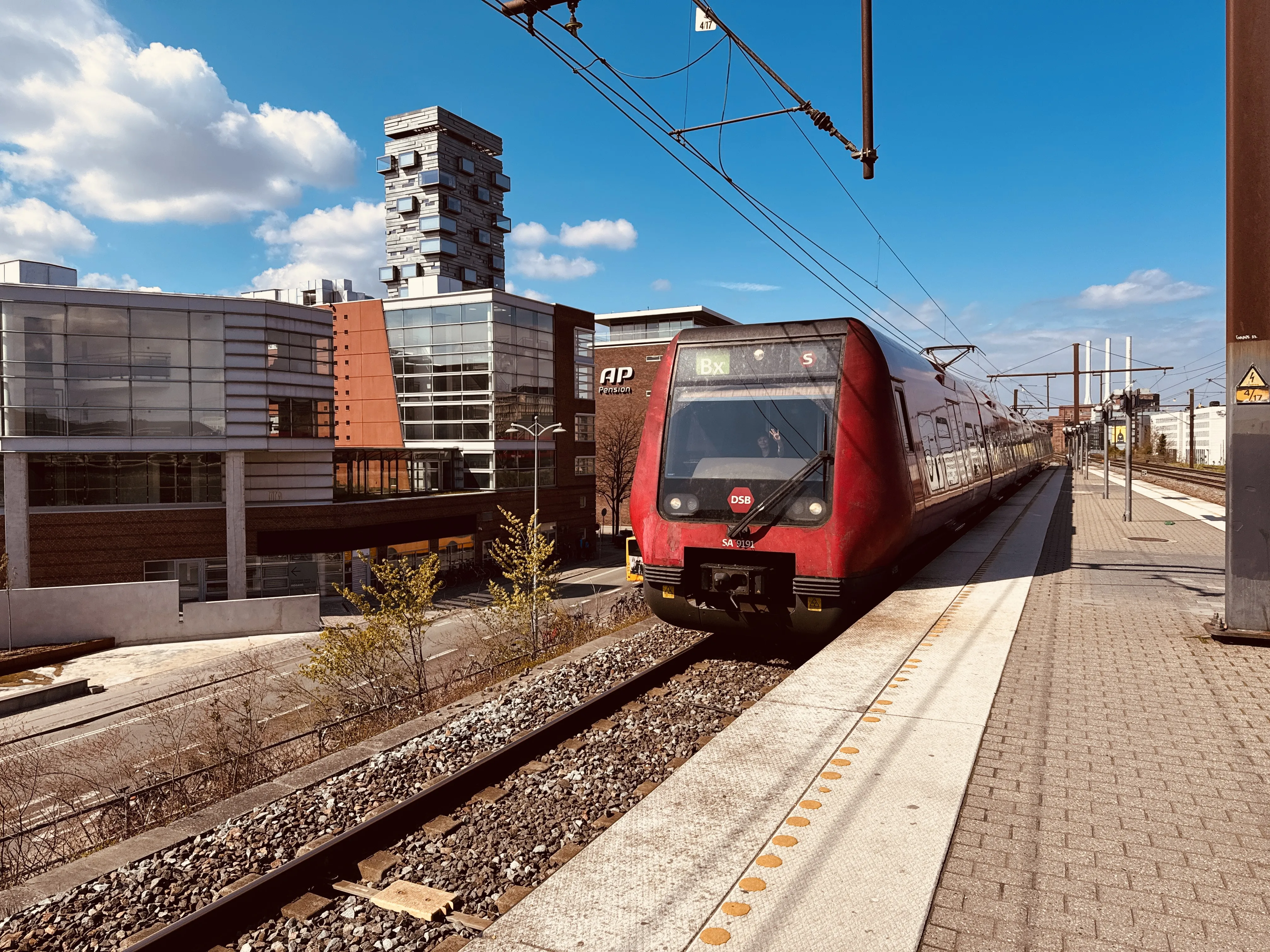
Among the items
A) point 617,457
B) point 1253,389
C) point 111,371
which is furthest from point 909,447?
point 617,457

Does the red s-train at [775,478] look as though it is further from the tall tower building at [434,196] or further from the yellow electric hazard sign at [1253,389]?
the tall tower building at [434,196]

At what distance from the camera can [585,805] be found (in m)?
5.17

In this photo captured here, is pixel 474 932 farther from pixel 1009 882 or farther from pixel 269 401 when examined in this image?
pixel 269 401

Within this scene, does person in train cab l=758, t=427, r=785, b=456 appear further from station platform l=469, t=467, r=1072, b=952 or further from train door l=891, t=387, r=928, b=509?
station platform l=469, t=467, r=1072, b=952

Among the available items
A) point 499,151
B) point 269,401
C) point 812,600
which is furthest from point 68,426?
point 499,151

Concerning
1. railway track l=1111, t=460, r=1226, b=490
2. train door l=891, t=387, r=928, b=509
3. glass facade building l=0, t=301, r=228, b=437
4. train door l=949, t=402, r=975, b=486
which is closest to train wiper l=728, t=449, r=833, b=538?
train door l=891, t=387, r=928, b=509

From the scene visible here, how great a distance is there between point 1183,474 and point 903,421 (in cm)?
4460

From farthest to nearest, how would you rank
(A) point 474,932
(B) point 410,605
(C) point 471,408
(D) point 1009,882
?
(C) point 471,408 → (B) point 410,605 → (A) point 474,932 → (D) point 1009,882

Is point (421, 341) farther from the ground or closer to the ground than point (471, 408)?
farther from the ground

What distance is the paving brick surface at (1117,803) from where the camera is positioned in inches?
125

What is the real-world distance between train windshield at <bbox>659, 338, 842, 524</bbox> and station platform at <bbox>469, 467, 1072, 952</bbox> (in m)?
1.88

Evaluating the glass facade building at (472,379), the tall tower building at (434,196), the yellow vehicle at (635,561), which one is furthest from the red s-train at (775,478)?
the tall tower building at (434,196)

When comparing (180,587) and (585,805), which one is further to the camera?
(180,587)

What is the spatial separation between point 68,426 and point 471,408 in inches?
697
